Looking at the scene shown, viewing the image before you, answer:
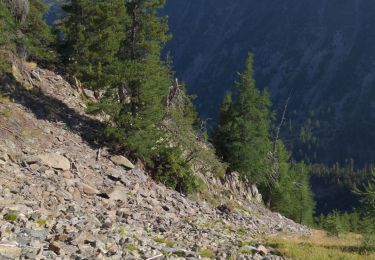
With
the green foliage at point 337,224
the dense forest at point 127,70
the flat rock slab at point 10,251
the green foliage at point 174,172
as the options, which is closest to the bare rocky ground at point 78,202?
the flat rock slab at point 10,251

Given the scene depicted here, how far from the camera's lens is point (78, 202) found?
16.8 m

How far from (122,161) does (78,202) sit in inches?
298

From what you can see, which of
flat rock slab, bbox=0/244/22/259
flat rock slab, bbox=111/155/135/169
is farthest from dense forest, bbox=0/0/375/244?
flat rock slab, bbox=0/244/22/259

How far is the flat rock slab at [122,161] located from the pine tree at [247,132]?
66.4 feet

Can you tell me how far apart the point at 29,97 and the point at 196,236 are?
47.4ft

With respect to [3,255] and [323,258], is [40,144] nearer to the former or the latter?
[3,255]

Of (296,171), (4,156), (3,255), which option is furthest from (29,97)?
(296,171)

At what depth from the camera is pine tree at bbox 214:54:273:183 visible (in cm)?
4378

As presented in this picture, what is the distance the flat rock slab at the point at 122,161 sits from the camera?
2413cm

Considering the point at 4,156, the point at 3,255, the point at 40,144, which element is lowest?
the point at 3,255

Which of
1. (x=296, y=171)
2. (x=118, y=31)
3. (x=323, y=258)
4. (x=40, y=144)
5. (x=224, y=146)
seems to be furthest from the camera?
(x=296, y=171)

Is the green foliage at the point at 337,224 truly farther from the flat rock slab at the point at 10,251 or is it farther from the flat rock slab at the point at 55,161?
the flat rock slab at the point at 10,251

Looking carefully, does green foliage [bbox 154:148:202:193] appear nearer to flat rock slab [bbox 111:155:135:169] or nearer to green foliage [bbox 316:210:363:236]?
flat rock slab [bbox 111:155:135:169]

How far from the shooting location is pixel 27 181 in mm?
16328
